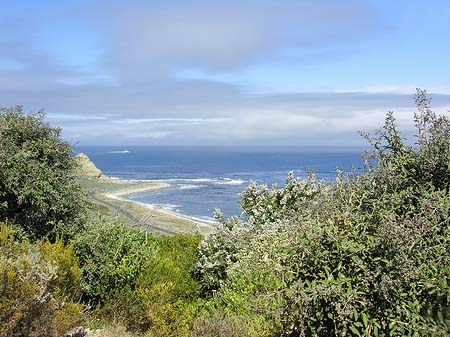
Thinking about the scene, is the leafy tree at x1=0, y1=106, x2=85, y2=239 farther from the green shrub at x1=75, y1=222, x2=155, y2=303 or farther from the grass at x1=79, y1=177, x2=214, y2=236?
the grass at x1=79, y1=177, x2=214, y2=236

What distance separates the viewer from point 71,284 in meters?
9.54

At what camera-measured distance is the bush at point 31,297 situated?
7.05 meters

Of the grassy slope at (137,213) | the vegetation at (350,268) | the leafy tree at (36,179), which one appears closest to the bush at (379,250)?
the vegetation at (350,268)

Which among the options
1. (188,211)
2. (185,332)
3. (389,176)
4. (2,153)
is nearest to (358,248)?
(389,176)

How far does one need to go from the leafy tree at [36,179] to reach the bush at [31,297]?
351 cm

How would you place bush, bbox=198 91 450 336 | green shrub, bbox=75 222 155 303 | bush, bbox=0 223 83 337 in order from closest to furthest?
bush, bbox=198 91 450 336
bush, bbox=0 223 83 337
green shrub, bbox=75 222 155 303

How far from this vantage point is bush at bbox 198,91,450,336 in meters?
4.20

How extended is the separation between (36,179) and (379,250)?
9929 millimetres

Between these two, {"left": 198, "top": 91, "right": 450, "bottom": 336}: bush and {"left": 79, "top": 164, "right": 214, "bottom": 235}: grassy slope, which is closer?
{"left": 198, "top": 91, "right": 450, "bottom": 336}: bush

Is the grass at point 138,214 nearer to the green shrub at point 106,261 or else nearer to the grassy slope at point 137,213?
the grassy slope at point 137,213

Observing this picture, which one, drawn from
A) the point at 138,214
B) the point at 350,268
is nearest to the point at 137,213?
the point at 138,214

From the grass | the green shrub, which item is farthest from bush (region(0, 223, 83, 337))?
the grass

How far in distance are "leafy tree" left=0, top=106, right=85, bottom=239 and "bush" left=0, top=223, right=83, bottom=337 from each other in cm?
351

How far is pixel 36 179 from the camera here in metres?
12.1
